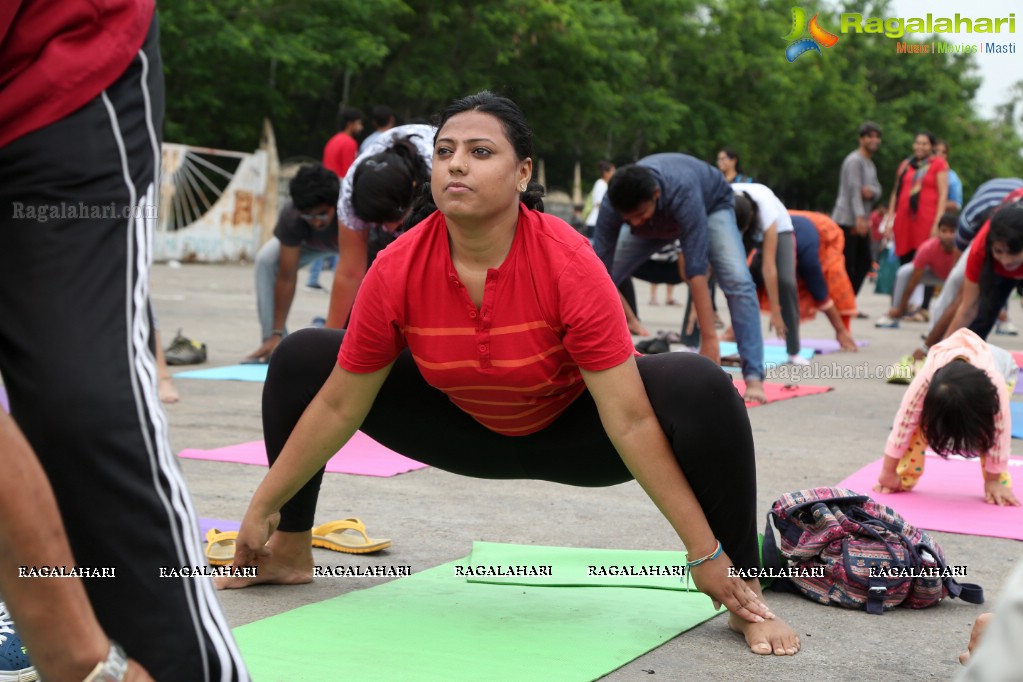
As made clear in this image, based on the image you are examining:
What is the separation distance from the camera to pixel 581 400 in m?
3.16

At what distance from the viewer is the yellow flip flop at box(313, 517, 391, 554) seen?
3.77 meters

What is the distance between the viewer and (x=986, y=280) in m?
6.57

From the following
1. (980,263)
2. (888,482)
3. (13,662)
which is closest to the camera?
(13,662)

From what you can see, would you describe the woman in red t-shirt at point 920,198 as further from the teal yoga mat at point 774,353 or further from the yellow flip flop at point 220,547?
the yellow flip flop at point 220,547

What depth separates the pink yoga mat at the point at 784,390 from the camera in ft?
26.4

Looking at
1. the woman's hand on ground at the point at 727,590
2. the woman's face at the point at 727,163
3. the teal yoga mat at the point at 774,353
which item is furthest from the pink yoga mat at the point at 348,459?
the woman's face at the point at 727,163

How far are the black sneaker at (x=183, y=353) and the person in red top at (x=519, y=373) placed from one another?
18.1ft

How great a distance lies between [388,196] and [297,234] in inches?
95.0

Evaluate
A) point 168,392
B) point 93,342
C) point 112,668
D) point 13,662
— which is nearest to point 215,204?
point 168,392

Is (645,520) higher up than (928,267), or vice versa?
(928,267)

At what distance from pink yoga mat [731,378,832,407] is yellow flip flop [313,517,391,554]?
14.5 ft

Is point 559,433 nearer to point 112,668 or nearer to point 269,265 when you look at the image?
point 112,668

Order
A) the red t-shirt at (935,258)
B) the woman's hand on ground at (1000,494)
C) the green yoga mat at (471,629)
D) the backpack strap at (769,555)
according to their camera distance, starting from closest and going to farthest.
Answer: the green yoga mat at (471,629) → the backpack strap at (769,555) → the woman's hand on ground at (1000,494) → the red t-shirt at (935,258)

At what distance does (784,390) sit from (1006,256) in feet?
7.64
